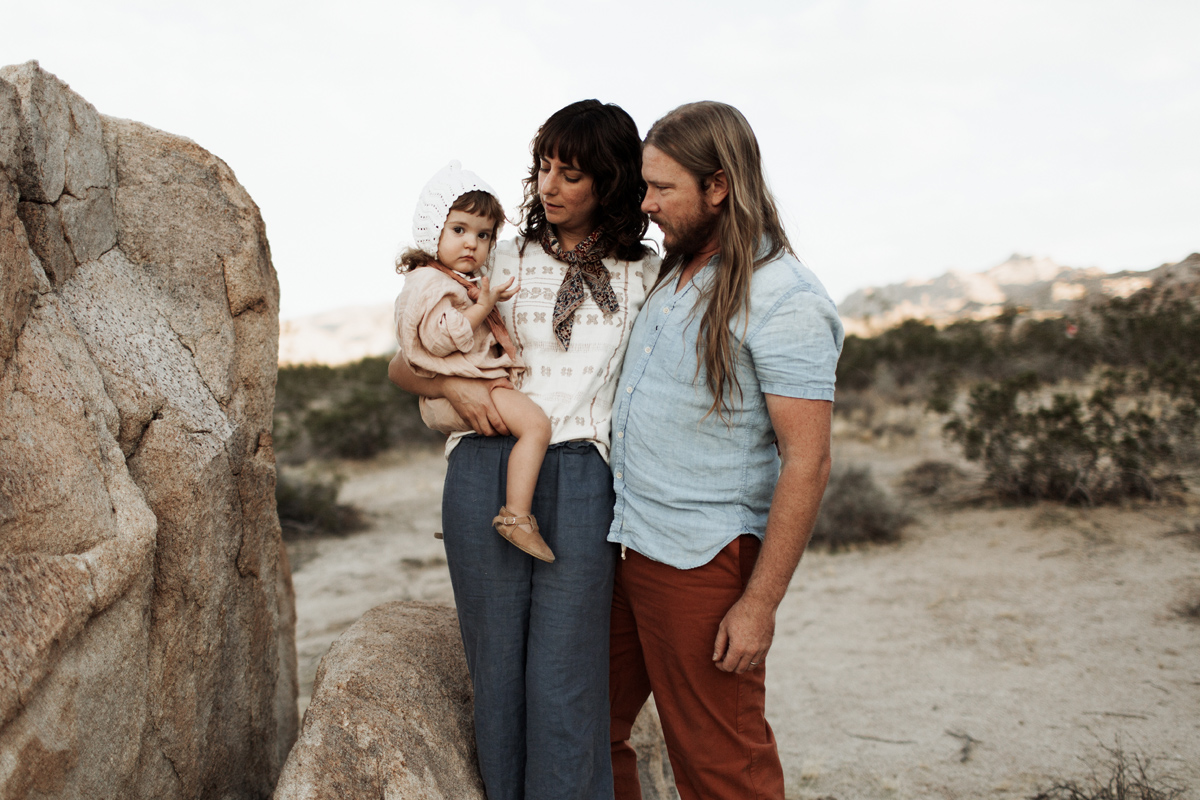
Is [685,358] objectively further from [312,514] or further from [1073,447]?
[312,514]

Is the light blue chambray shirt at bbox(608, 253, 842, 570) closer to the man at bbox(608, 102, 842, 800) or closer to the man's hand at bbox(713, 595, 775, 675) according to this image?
the man at bbox(608, 102, 842, 800)

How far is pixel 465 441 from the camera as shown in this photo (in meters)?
2.14

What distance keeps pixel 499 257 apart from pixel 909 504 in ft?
20.7

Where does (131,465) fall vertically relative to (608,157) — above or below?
below

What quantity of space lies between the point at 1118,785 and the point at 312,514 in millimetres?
6725

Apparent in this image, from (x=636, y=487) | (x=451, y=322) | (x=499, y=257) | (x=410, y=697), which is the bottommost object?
(x=410, y=697)

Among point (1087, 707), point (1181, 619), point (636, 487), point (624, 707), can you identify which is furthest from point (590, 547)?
point (1181, 619)

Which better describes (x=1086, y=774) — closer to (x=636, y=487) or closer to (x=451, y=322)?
(x=636, y=487)

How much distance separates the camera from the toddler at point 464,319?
1.98 metres

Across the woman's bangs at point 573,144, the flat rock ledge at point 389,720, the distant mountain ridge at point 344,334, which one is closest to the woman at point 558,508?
the woman's bangs at point 573,144

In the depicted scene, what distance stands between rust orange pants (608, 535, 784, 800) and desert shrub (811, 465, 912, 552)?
479 centimetres

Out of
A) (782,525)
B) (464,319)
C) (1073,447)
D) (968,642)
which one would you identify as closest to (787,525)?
(782,525)

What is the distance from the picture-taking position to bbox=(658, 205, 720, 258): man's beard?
6.73 feet

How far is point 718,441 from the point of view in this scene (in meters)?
2.03
